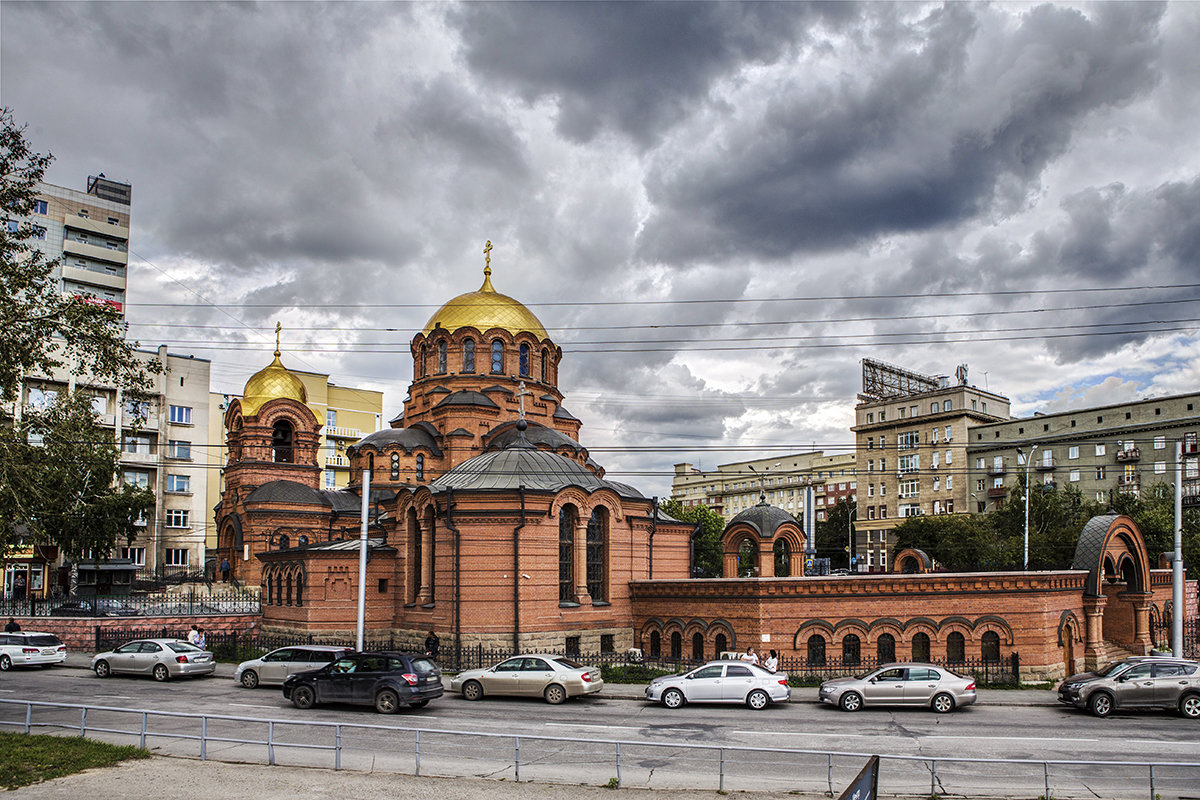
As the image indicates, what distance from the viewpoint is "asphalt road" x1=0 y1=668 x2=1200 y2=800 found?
14.7m

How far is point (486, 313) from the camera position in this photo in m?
46.9

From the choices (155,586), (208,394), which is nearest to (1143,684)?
(155,586)

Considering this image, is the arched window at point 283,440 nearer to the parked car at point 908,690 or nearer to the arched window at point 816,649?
the arched window at point 816,649

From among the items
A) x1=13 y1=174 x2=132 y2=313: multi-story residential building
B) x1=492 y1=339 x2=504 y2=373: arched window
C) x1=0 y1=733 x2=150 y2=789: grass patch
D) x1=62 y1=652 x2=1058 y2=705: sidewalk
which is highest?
x1=13 y1=174 x2=132 y2=313: multi-story residential building

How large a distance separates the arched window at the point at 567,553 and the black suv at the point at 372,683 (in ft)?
34.2

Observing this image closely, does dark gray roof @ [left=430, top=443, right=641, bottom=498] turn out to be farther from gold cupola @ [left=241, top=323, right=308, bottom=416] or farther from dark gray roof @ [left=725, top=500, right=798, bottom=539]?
gold cupola @ [left=241, top=323, right=308, bottom=416]

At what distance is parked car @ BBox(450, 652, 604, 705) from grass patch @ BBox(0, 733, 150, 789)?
30.1 feet

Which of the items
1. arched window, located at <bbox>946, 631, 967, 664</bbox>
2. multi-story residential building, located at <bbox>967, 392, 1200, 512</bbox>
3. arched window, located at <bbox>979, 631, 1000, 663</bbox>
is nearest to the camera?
arched window, located at <bbox>979, 631, 1000, 663</bbox>

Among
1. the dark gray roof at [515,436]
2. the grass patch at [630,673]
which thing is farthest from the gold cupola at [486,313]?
the grass patch at [630,673]

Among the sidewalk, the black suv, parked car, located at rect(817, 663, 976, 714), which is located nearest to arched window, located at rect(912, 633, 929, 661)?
the sidewalk

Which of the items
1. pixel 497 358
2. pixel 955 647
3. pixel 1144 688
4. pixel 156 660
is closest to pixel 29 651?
pixel 156 660

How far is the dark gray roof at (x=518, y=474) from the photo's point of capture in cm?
3127

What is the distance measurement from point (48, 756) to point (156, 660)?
1283cm

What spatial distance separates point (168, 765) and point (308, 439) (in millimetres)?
36387
